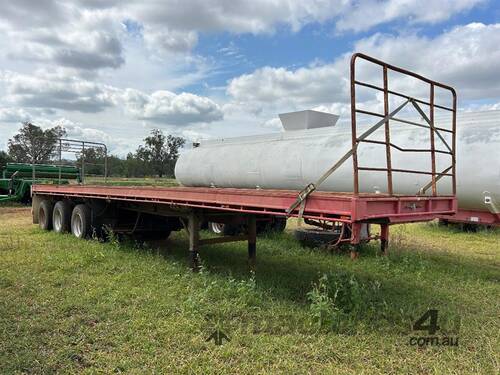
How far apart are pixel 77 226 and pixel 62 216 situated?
0.81 meters

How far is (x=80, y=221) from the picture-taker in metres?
10.1

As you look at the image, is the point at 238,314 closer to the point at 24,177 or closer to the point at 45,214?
the point at 45,214

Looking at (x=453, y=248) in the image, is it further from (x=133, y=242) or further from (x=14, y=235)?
(x=14, y=235)

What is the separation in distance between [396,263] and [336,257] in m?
1.16

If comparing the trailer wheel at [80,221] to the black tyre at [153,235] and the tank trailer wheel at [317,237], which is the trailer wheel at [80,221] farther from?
the tank trailer wheel at [317,237]

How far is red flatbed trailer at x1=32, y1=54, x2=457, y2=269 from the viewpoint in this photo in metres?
4.54

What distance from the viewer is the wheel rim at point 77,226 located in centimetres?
1014

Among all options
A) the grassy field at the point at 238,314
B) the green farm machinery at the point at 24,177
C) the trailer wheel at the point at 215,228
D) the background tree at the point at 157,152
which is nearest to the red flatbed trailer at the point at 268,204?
the grassy field at the point at 238,314

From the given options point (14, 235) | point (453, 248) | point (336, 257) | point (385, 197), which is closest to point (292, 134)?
point (336, 257)

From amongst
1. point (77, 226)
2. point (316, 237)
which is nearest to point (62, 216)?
point (77, 226)

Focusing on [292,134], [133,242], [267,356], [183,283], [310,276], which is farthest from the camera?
[292,134]

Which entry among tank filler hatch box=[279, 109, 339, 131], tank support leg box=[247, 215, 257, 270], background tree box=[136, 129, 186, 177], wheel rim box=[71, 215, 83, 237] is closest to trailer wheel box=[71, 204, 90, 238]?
wheel rim box=[71, 215, 83, 237]

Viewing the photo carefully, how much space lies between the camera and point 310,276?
23.7ft

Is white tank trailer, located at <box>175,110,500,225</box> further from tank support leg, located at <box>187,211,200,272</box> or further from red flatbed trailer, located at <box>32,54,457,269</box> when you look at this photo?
Result: tank support leg, located at <box>187,211,200,272</box>
